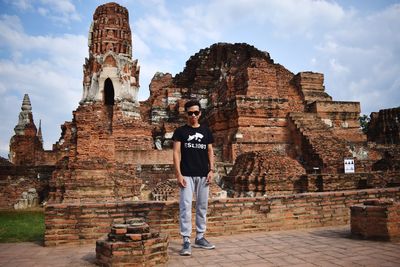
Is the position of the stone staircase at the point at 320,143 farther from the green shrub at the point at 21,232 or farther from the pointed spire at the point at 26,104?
the pointed spire at the point at 26,104

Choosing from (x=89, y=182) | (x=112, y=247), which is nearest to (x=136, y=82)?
(x=89, y=182)

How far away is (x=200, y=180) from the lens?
13.0ft

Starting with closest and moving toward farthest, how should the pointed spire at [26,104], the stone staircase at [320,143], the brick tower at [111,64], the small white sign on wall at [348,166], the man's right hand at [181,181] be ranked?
the man's right hand at [181,181], the small white sign on wall at [348,166], the stone staircase at [320,143], the brick tower at [111,64], the pointed spire at [26,104]

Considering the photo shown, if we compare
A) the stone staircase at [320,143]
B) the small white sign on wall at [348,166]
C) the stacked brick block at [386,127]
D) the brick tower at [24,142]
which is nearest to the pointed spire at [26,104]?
the brick tower at [24,142]

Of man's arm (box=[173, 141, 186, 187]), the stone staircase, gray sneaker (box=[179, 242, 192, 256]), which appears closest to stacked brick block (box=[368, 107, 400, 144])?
the stone staircase

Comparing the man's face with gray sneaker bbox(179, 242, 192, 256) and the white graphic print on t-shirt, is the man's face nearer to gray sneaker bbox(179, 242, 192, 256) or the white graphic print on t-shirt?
the white graphic print on t-shirt

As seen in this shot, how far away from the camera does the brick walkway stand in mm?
3283

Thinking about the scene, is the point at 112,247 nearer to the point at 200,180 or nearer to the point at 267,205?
the point at 200,180

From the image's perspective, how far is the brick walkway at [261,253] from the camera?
3283 millimetres

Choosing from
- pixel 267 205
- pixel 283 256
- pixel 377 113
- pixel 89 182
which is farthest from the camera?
pixel 377 113

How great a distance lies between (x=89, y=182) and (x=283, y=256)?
5597 mm

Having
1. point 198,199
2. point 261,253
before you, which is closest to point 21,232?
point 198,199

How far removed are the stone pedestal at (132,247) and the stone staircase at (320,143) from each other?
27.6ft

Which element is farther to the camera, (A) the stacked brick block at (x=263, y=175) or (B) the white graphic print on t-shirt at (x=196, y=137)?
(A) the stacked brick block at (x=263, y=175)
